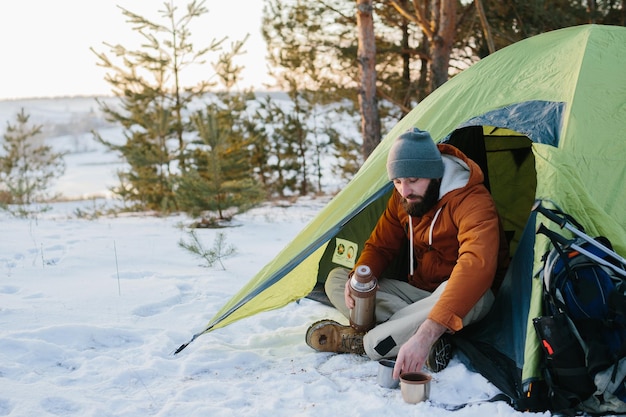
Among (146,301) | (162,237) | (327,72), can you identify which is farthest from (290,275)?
(327,72)

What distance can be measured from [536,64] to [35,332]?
3251 millimetres

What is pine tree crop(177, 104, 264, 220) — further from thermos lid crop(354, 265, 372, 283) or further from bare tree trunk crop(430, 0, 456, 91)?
thermos lid crop(354, 265, 372, 283)

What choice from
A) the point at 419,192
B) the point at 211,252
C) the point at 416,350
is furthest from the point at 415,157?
the point at 211,252

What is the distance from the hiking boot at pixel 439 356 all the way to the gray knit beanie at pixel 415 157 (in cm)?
81

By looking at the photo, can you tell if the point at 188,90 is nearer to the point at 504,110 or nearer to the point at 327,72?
the point at 327,72

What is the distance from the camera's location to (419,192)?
2.84m

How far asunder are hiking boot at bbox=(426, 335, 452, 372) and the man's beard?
64cm

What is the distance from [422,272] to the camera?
10.4 ft

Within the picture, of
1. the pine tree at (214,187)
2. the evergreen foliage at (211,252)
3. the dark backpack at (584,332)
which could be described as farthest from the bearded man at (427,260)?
the pine tree at (214,187)

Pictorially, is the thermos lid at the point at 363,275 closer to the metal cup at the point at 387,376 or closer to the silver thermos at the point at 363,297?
the silver thermos at the point at 363,297

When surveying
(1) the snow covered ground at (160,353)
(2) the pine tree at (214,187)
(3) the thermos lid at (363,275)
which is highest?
(2) the pine tree at (214,187)

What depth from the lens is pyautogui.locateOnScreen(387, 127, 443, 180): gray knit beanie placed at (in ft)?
8.98

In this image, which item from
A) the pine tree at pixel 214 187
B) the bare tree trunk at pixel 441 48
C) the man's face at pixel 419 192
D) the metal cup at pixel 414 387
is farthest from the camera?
the bare tree trunk at pixel 441 48

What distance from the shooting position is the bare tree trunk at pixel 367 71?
786cm
